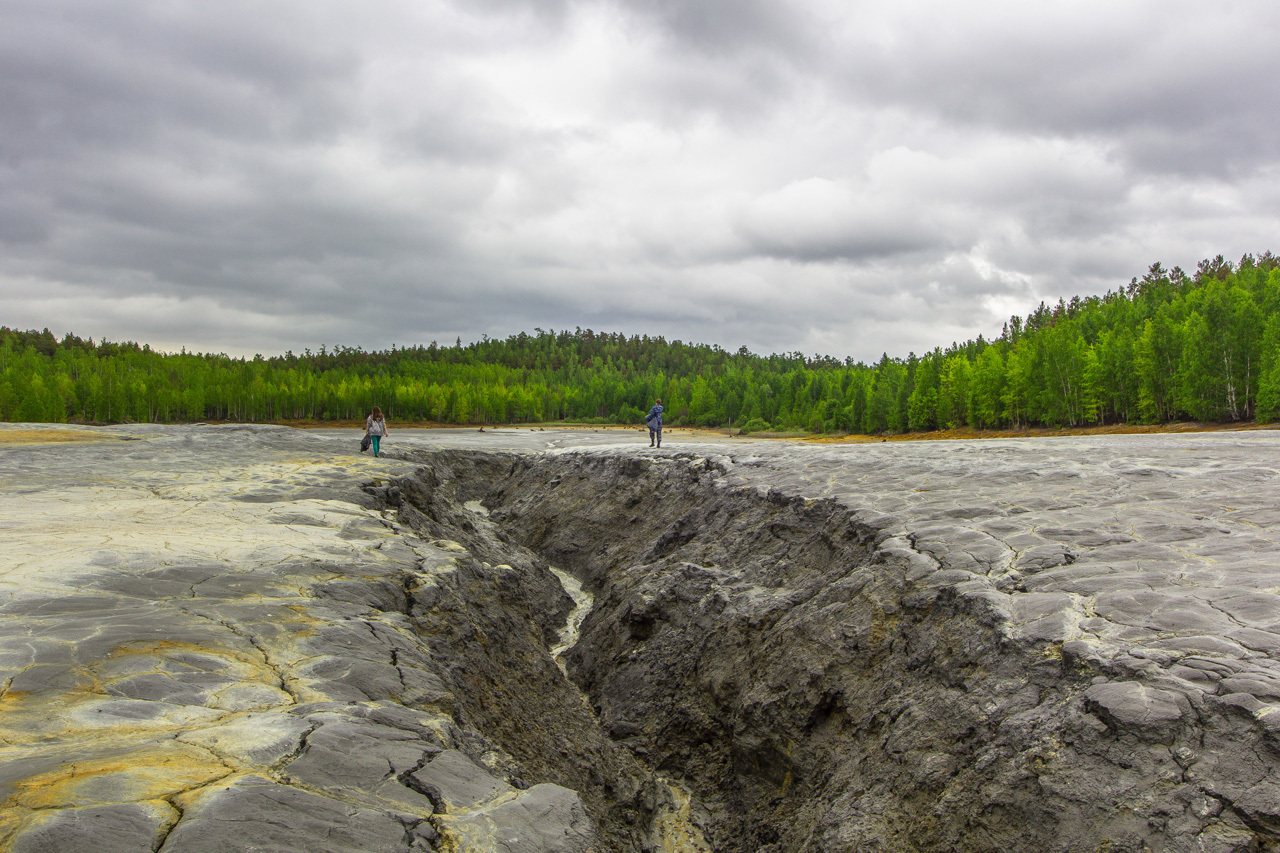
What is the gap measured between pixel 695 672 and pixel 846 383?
9830 cm

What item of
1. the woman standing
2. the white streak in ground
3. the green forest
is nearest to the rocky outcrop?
the white streak in ground

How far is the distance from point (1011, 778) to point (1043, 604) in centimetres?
195

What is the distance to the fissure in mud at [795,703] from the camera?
4676 mm

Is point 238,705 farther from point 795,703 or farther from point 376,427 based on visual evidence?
point 376,427

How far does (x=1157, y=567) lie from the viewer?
21.7 feet

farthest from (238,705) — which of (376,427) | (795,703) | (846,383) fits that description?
(846,383)

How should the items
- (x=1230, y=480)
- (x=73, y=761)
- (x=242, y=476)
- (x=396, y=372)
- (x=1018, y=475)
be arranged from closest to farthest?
1. (x=73, y=761)
2. (x=1230, y=480)
3. (x=1018, y=475)
4. (x=242, y=476)
5. (x=396, y=372)

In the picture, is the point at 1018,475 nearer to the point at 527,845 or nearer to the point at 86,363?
the point at 527,845

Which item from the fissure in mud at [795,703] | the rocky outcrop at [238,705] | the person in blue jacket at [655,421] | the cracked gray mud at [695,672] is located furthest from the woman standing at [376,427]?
the rocky outcrop at [238,705]

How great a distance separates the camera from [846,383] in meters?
102

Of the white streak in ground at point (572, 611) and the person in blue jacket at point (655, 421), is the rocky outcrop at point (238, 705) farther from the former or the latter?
the person in blue jacket at point (655, 421)

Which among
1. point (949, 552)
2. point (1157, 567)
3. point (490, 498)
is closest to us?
point (1157, 567)

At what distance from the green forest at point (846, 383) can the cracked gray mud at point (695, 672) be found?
44.0 m

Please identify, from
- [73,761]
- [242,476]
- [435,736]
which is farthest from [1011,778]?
[242,476]
